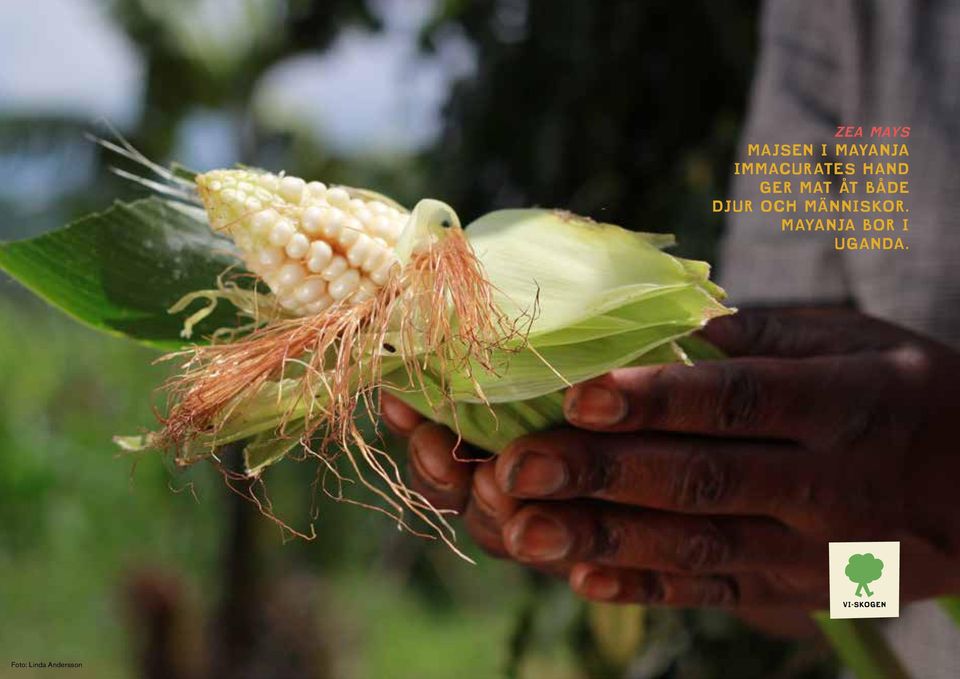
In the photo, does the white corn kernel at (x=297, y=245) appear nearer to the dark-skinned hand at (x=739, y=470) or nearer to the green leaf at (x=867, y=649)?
the dark-skinned hand at (x=739, y=470)

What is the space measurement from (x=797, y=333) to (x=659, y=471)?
93mm

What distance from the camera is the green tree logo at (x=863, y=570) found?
348mm

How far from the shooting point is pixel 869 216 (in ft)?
1.18

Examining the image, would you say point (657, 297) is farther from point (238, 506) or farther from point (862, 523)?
point (238, 506)

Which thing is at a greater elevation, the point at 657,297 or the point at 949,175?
the point at 949,175

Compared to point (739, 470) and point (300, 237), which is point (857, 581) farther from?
point (300, 237)

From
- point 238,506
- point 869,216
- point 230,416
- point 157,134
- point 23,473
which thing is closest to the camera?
point 230,416

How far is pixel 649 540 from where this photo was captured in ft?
1.08

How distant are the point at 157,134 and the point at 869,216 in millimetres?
1175

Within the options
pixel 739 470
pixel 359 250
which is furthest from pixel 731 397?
pixel 359 250

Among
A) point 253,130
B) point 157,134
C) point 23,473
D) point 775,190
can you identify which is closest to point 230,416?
point 775,190

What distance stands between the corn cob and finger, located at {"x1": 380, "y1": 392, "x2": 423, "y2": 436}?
0.06m

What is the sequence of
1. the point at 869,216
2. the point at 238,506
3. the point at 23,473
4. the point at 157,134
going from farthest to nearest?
the point at 238,506 < the point at 23,473 < the point at 157,134 < the point at 869,216

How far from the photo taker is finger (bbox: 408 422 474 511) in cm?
30
